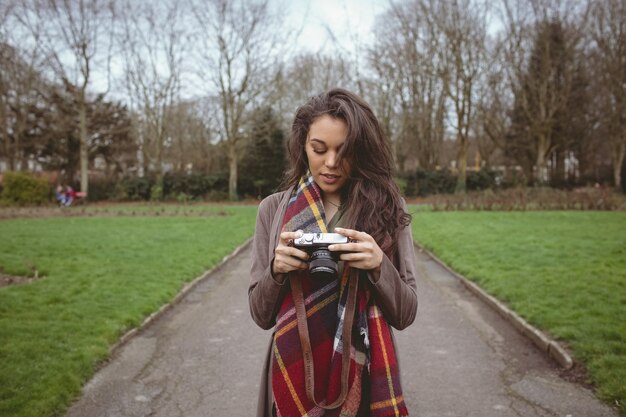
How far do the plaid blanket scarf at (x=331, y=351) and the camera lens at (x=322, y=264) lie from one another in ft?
0.52

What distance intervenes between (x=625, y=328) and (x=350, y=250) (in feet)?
18.4

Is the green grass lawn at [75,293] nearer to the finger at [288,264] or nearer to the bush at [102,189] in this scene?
the finger at [288,264]

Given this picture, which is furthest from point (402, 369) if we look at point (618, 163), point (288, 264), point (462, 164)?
point (618, 163)

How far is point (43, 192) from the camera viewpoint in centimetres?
3070

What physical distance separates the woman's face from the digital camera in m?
0.35

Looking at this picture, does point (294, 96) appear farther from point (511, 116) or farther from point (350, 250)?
point (350, 250)

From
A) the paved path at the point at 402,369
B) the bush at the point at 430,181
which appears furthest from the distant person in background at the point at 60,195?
the paved path at the point at 402,369

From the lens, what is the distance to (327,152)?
1.89 metres

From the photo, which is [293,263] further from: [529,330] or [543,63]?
[543,63]

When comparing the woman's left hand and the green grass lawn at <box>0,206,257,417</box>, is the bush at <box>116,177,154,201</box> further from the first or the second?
the woman's left hand

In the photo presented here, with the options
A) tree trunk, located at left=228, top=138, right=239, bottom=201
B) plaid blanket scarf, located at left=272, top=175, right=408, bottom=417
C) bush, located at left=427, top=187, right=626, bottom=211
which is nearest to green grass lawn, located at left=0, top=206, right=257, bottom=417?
plaid blanket scarf, located at left=272, top=175, right=408, bottom=417

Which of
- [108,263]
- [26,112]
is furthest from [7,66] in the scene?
[108,263]

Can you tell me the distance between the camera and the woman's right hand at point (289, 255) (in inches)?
65.0

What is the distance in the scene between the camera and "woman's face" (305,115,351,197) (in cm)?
186
